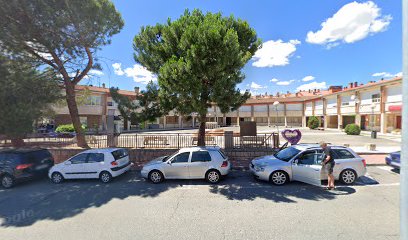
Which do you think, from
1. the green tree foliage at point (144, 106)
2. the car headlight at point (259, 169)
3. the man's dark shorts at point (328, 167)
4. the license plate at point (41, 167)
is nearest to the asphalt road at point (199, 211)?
the car headlight at point (259, 169)

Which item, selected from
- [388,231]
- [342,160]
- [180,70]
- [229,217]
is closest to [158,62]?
[180,70]

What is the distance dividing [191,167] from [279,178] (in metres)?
3.24

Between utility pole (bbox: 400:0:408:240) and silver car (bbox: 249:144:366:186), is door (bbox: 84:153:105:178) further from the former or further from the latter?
utility pole (bbox: 400:0:408:240)

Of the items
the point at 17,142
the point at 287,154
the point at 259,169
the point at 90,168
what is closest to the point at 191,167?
the point at 259,169

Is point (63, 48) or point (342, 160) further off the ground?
point (63, 48)

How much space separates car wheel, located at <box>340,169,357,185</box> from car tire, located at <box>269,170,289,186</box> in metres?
1.99

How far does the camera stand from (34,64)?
36.7 feet

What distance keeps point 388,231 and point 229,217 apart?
3276 mm

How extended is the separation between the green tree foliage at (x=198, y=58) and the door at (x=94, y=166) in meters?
3.53

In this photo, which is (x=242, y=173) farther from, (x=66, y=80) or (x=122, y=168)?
(x=66, y=80)

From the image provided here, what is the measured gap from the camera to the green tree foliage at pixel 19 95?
31.9 ft

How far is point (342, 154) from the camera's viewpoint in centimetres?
736

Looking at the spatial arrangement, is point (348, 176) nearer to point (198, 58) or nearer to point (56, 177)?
point (198, 58)

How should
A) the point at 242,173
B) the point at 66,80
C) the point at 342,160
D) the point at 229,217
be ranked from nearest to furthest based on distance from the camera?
the point at 229,217 → the point at 342,160 → the point at 242,173 → the point at 66,80
